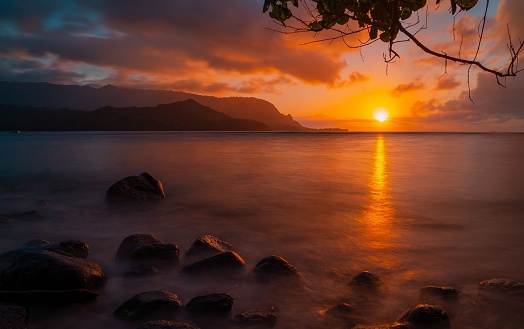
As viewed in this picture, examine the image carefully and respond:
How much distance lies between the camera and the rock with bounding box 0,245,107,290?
14.7ft

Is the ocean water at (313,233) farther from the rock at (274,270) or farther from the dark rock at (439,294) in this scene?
the rock at (274,270)

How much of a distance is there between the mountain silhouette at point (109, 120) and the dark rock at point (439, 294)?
19313 cm

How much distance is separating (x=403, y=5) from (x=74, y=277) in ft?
16.7


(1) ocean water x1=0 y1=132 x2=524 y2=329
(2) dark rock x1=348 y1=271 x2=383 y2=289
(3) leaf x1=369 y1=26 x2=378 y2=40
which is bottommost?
(1) ocean water x1=0 y1=132 x2=524 y2=329

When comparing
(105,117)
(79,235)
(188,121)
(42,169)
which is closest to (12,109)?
(105,117)

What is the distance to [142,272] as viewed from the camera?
18.1ft

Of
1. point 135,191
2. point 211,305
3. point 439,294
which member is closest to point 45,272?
point 211,305

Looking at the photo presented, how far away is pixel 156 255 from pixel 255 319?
2.47 metres

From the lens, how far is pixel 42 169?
71.2ft

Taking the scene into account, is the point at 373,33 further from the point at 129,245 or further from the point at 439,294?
the point at 129,245

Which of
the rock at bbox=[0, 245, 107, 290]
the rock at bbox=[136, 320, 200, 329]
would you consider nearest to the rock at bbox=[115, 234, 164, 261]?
the rock at bbox=[0, 245, 107, 290]

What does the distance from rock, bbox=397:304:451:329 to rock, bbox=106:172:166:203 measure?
8.83 m

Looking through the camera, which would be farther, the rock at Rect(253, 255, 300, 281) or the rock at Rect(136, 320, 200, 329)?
the rock at Rect(253, 255, 300, 281)

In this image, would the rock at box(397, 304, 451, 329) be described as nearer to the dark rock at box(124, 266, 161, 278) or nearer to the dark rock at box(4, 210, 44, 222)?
the dark rock at box(124, 266, 161, 278)
